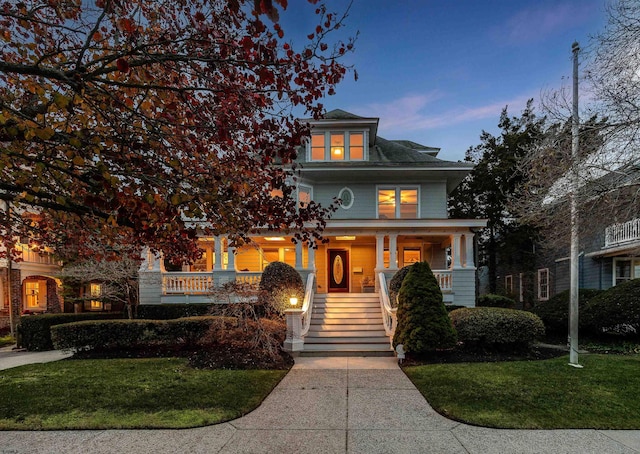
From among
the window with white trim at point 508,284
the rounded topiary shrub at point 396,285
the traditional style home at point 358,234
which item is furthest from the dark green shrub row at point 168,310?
the window with white trim at point 508,284

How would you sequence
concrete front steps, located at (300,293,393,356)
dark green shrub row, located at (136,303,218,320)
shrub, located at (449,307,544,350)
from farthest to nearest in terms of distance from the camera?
1. dark green shrub row, located at (136,303,218,320)
2. concrete front steps, located at (300,293,393,356)
3. shrub, located at (449,307,544,350)

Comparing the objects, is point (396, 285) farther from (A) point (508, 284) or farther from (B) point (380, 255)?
(A) point (508, 284)

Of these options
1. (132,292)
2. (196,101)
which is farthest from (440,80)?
(132,292)

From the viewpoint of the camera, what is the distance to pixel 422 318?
804cm

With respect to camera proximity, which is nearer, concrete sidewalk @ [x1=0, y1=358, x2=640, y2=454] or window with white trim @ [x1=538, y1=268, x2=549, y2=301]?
concrete sidewalk @ [x1=0, y1=358, x2=640, y2=454]

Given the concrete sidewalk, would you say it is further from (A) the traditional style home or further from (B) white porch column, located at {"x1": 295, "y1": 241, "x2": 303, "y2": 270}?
(B) white porch column, located at {"x1": 295, "y1": 241, "x2": 303, "y2": 270}

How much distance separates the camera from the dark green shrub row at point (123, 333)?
31.9 feet

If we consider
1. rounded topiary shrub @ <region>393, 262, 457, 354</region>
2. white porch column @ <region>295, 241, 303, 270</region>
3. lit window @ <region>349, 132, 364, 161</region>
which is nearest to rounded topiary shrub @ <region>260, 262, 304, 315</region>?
white porch column @ <region>295, 241, 303, 270</region>

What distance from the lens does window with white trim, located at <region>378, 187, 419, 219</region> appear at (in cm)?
1592

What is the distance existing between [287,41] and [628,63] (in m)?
6.07

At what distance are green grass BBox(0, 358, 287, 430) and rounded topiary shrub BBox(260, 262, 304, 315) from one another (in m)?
3.02

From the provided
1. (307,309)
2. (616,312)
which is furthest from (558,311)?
(307,309)

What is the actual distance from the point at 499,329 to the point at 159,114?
849 cm

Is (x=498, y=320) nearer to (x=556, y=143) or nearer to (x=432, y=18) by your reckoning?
(x=556, y=143)
